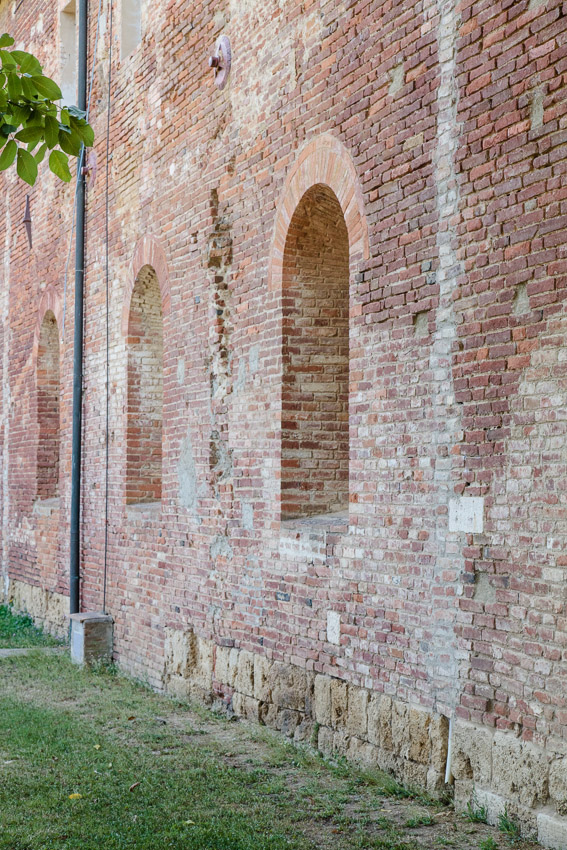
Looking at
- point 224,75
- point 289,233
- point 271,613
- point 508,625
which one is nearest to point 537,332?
point 508,625

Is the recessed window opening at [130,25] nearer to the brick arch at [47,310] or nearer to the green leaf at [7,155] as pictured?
the brick arch at [47,310]

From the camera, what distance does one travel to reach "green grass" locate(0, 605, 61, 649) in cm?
1116

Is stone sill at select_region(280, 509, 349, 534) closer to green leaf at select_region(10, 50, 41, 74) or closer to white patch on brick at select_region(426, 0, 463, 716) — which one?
white patch on brick at select_region(426, 0, 463, 716)

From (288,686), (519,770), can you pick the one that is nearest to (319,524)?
(288,686)

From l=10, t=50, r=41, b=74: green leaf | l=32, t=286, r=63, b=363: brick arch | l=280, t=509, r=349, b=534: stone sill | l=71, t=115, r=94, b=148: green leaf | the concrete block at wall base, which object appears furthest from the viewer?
l=32, t=286, r=63, b=363: brick arch

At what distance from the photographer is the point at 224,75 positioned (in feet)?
25.3

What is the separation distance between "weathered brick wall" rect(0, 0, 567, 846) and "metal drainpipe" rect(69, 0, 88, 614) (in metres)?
0.63

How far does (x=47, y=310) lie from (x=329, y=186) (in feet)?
23.0

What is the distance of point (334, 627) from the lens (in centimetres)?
610

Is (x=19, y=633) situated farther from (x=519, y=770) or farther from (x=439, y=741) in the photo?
(x=519, y=770)

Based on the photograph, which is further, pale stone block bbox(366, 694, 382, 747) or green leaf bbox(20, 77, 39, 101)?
pale stone block bbox(366, 694, 382, 747)

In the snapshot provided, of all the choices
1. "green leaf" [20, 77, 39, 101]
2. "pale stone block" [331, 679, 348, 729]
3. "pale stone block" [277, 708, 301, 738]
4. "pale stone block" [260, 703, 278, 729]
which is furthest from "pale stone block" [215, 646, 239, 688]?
"green leaf" [20, 77, 39, 101]

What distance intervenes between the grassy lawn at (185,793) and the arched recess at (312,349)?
1.69 meters

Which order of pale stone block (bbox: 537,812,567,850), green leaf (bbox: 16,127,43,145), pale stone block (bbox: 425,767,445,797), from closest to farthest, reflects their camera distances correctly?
green leaf (bbox: 16,127,43,145) < pale stone block (bbox: 537,812,567,850) < pale stone block (bbox: 425,767,445,797)
